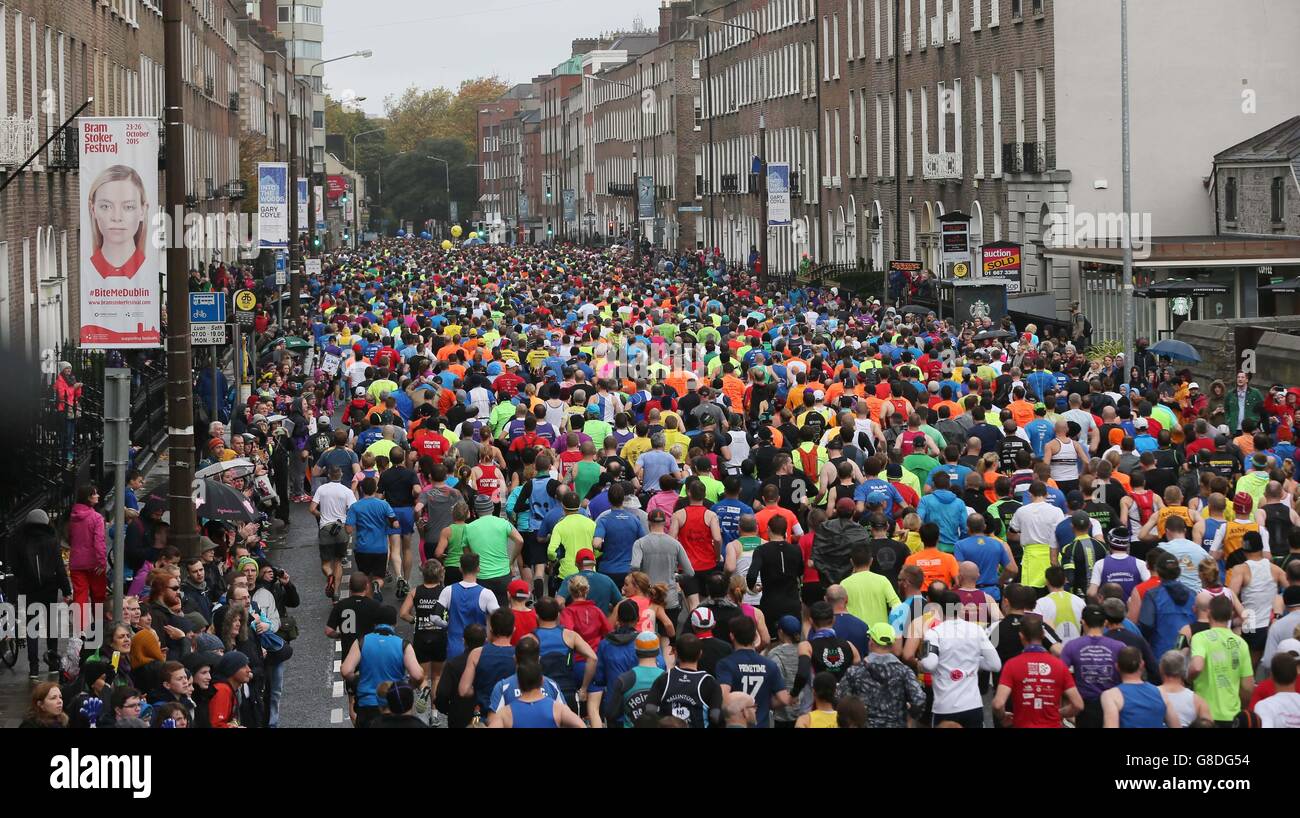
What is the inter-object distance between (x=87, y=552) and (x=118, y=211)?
2743 mm

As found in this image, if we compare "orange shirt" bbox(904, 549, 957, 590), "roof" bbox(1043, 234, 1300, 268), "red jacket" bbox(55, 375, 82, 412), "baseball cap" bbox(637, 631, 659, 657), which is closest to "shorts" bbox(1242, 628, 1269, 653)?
"orange shirt" bbox(904, 549, 957, 590)

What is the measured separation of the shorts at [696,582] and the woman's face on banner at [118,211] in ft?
17.1

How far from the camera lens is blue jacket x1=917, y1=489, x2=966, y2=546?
14.8 meters

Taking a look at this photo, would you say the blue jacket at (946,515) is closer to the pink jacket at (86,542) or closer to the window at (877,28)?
the pink jacket at (86,542)

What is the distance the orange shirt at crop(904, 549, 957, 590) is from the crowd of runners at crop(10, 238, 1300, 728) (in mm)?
16

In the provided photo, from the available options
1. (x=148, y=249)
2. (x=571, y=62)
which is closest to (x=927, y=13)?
(x=148, y=249)

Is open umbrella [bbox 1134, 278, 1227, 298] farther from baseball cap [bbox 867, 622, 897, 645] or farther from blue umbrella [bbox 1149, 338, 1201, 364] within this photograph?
baseball cap [bbox 867, 622, 897, 645]

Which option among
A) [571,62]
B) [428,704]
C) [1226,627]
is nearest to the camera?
[1226,627]

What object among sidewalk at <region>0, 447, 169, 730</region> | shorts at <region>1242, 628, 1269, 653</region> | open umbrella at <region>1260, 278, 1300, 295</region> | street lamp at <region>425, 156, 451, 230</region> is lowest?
sidewalk at <region>0, 447, 169, 730</region>

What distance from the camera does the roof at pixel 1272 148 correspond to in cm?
4203

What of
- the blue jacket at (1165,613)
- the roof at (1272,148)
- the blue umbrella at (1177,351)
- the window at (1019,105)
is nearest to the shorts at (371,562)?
the blue jacket at (1165,613)
